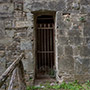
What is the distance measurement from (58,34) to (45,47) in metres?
1.20

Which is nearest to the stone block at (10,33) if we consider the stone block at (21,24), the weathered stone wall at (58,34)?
the weathered stone wall at (58,34)

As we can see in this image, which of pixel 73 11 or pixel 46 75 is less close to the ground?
pixel 73 11

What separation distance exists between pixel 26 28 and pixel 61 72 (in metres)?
1.72

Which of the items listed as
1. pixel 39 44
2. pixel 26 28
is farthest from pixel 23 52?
pixel 39 44

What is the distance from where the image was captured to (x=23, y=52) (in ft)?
10.8

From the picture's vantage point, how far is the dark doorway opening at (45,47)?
4117 mm

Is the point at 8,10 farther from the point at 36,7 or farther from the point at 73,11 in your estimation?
the point at 73,11

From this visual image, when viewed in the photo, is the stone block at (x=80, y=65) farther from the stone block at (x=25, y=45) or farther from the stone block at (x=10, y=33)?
the stone block at (x=10, y=33)

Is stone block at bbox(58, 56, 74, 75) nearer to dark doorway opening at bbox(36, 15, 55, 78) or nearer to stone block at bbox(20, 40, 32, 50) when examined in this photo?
dark doorway opening at bbox(36, 15, 55, 78)

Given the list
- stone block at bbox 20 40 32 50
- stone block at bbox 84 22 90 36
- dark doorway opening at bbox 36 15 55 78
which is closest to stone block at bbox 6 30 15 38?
stone block at bbox 20 40 32 50

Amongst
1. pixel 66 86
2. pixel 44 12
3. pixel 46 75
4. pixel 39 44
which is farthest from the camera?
pixel 39 44

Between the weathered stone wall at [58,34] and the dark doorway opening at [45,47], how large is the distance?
694mm

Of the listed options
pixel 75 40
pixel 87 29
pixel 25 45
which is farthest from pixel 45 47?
pixel 87 29

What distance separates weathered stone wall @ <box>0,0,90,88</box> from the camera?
3303 millimetres
